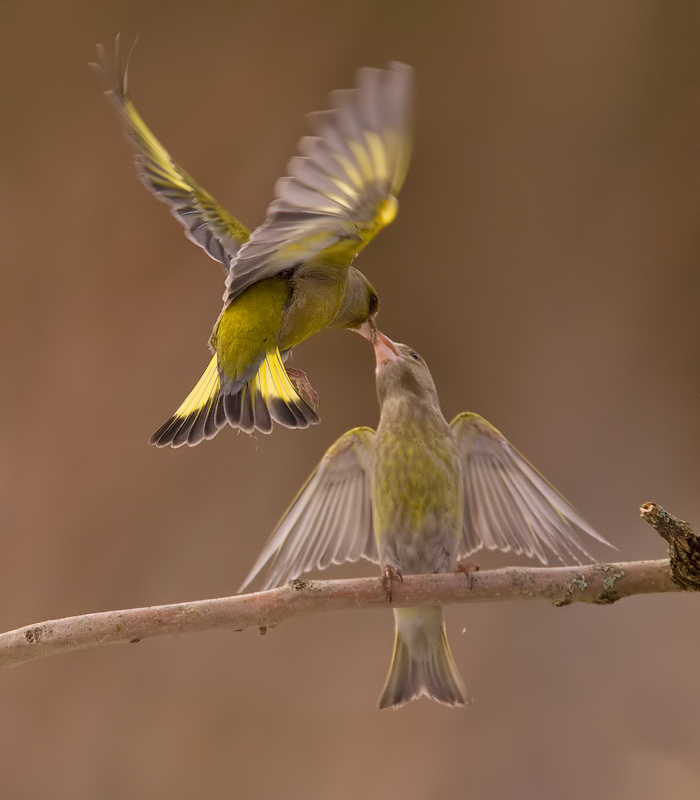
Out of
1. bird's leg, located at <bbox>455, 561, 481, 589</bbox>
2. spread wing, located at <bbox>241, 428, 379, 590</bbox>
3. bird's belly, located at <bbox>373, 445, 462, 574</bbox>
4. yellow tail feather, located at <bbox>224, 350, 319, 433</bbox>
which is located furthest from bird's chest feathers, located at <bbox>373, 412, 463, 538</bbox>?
yellow tail feather, located at <bbox>224, 350, 319, 433</bbox>

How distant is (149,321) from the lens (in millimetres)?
3027

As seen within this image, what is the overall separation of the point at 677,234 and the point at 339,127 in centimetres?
225

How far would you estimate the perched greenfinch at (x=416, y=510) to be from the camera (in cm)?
198

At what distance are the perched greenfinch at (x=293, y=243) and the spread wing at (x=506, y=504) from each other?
0.44 metres

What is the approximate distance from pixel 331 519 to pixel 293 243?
0.90 m

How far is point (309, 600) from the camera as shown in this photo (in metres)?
1.62

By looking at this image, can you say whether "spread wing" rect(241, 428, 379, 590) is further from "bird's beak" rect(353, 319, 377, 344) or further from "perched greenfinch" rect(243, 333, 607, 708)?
"bird's beak" rect(353, 319, 377, 344)

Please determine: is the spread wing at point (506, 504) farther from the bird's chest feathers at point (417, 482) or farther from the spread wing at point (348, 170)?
the spread wing at point (348, 170)

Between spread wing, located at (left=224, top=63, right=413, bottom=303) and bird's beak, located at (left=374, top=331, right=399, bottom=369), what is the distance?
0.75 metres

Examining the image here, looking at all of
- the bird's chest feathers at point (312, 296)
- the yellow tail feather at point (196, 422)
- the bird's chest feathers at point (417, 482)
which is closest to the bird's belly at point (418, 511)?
the bird's chest feathers at point (417, 482)

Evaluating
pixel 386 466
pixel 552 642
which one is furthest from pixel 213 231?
pixel 552 642

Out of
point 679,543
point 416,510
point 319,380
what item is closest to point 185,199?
point 416,510

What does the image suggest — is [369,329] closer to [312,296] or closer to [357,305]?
[357,305]

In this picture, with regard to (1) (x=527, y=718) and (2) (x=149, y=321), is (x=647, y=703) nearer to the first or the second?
(1) (x=527, y=718)
